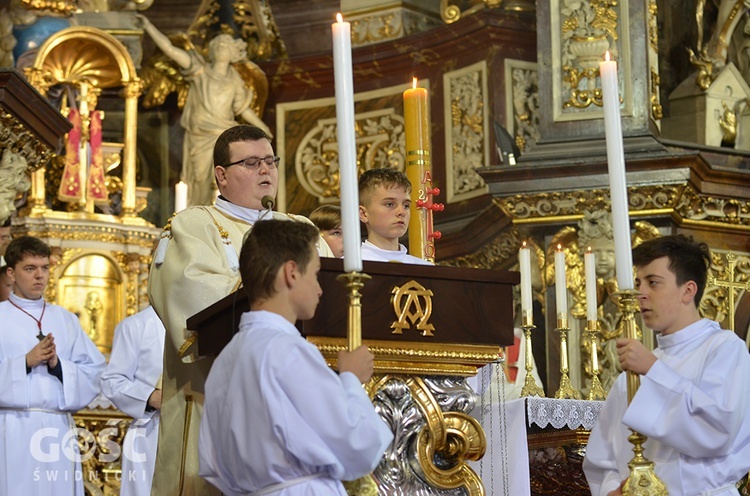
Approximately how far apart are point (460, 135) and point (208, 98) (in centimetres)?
228

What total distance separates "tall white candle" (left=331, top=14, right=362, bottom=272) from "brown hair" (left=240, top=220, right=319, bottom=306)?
0.35 ft

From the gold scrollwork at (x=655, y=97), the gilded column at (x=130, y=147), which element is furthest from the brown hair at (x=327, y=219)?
the gilded column at (x=130, y=147)

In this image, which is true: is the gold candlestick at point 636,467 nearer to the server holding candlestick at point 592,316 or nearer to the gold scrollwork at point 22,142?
the server holding candlestick at point 592,316

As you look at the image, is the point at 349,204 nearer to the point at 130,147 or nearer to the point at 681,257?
the point at 681,257

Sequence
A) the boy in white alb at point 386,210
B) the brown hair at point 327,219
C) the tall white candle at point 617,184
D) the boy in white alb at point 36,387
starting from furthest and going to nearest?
the boy in white alb at point 36,387, the brown hair at point 327,219, the boy in white alb at point 386,210, the tall white candle at point 617,184

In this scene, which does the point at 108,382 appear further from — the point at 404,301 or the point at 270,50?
the point at 270,50

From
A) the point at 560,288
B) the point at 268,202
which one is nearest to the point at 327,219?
the point at 560,288

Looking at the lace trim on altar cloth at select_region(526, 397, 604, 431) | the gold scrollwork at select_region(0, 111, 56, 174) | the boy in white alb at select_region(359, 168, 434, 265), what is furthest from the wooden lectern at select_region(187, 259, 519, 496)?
the gold scrollwork at select_region(0, 111, 56, 174)

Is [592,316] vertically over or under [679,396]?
over

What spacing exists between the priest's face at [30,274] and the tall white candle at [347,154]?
13.5 ft

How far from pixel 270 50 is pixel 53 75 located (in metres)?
1.94

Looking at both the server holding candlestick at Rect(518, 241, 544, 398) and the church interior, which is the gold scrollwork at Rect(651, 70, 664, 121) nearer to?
the church interior

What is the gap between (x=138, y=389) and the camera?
6.80 m

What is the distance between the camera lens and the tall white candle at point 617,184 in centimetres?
360
